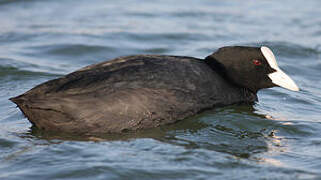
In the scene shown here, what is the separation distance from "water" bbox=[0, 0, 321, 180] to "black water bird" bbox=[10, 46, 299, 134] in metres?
0.14

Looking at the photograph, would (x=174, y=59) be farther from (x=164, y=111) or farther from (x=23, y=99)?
(x=23, y=99)

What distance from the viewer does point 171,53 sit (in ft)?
32.4

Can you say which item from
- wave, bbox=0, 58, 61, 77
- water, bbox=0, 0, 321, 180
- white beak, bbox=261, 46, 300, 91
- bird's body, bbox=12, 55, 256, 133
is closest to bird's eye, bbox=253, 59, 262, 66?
white beak, bbox=261, 46, 300, 91

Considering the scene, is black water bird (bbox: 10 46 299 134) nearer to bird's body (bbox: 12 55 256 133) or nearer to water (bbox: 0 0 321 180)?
bird's body (bbox: 12 55 256 133)

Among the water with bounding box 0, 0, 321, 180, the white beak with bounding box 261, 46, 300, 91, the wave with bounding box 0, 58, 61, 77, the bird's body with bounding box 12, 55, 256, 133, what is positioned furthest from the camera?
the wave with bounding box 0, 58, 61, 77

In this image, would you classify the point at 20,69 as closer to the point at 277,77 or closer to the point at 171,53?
the point at 171,53

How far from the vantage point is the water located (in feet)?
15.5

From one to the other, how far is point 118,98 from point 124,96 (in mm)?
60

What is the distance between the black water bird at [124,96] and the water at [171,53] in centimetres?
14

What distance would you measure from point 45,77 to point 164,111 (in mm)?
3118

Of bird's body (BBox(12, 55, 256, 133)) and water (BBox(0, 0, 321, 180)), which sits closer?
water (BBox(0, 0, 321, 180))

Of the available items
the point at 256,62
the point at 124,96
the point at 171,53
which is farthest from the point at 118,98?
the point at 171,53

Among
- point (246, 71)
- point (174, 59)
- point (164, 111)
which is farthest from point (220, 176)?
point (246, 71)

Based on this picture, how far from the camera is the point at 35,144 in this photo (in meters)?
5.29
